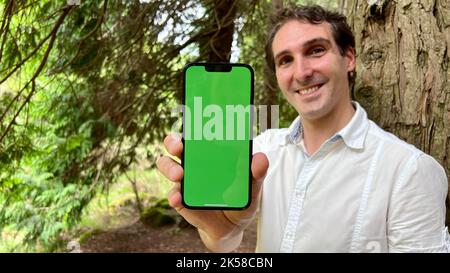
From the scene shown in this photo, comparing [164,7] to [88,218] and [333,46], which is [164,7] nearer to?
[333,46]

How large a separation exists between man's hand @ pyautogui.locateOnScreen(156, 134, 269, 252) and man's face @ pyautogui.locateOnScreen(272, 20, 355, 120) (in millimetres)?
255

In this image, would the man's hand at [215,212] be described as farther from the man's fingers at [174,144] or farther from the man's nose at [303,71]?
the man's nose at [303,71]

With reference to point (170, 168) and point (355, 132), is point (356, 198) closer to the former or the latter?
point (355, 132)

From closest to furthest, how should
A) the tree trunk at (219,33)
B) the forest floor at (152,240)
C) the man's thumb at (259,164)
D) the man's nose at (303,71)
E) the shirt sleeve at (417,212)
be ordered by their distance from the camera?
1. the man's thumb at (259,164)
2. the shirt sleeve at (417,212)
3. the man's nose at (303,71)
4. the tree trunk at (219,33)
5. the forest floor at (152,240)

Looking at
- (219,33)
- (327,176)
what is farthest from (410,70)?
(219,33)

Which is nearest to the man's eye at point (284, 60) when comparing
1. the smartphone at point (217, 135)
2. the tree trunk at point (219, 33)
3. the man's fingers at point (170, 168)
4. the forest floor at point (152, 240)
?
the smartphone at point (217, 135)

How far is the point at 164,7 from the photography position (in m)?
2.09

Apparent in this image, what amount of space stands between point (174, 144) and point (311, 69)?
0.36 m

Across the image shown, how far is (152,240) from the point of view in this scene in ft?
12.3

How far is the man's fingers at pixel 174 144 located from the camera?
2.28ft

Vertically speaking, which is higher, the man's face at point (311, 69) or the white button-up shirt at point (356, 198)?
the man's face at point (311, 69)

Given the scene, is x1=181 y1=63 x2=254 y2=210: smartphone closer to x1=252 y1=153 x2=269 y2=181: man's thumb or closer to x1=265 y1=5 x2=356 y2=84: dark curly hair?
x1=252 y1=153 x2=269 y2=181: man's thumb
